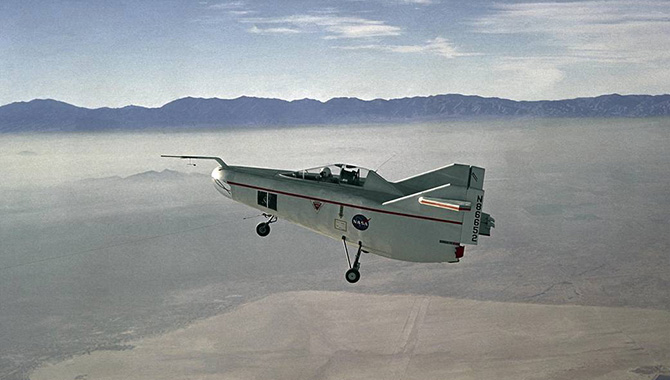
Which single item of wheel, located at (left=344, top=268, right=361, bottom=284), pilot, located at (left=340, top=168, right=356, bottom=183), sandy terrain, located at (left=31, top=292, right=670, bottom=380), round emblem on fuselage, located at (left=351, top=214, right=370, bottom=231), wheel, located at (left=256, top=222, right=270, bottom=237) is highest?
pilot, located at (left=340, top=168, right=356, bottom=183)

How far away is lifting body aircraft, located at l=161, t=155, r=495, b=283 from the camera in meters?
16.9

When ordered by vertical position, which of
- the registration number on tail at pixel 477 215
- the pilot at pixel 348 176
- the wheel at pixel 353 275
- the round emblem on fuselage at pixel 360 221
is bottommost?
the wheel at pixel 353 275

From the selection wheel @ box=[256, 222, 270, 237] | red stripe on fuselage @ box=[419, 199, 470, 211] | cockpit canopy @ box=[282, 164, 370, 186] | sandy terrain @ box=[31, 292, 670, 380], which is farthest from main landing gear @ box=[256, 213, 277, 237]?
sandy terrain @ box=[31, 292, 670, 380]

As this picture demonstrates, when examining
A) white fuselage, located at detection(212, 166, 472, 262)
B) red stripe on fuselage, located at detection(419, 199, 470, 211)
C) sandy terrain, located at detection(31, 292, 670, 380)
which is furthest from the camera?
sandy terrain, located at detection(31, 292, 670, 380)

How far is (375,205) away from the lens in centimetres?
1762

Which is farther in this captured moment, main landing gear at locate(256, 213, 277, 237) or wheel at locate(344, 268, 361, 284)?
main landing gear at locate(256, 213, 277, 237)

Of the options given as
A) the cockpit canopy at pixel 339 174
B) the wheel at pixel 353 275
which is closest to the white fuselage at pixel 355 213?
the cockpit canopy at pixel 339 174

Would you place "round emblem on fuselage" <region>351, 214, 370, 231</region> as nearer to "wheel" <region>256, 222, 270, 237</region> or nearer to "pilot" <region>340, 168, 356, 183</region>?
"pilot" <region>340, 168, 356, 183</region>

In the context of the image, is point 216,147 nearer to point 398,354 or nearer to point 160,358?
point 160,358

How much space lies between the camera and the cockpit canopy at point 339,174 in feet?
60.5

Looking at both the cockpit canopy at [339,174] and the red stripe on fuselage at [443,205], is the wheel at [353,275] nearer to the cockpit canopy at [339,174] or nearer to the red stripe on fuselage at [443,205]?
the red stripe on fuselage at [443,205]

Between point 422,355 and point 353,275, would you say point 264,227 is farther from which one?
point 422,355

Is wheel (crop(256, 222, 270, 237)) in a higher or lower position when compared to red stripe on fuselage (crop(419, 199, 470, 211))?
lower

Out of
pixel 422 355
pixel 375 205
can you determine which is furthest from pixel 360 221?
pixel 422 355
